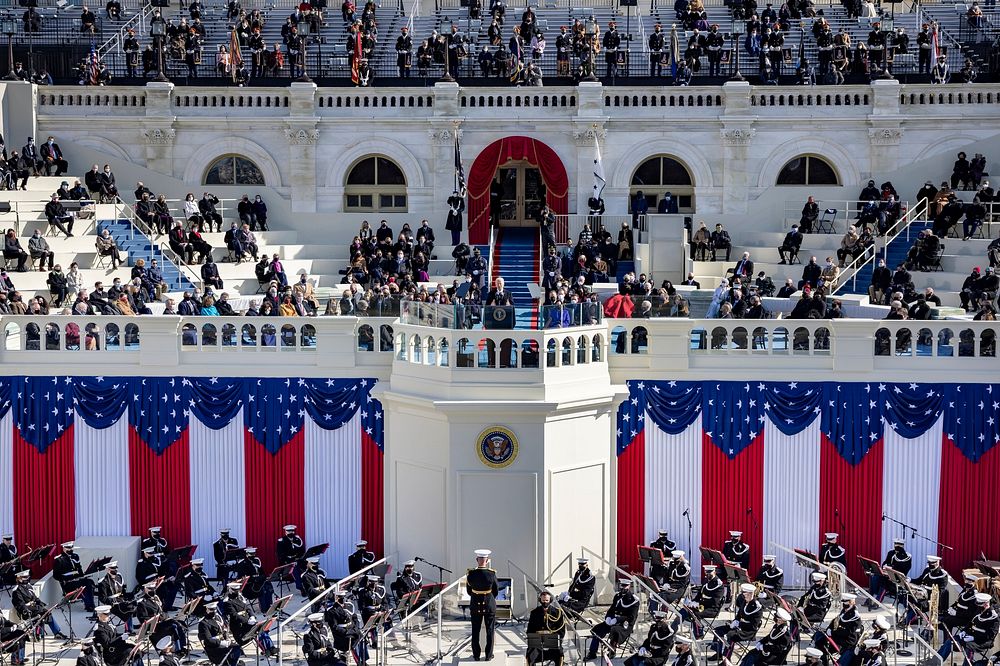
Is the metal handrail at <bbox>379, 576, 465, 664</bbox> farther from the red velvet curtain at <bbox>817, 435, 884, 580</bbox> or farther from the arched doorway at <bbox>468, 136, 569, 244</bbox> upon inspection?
the arched doorway at <bbox>468, 136, 569, 244</bbox>

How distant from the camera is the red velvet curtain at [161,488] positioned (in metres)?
33.6

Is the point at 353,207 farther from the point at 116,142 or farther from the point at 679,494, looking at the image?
the point at 679,494

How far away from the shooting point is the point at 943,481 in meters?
32.8

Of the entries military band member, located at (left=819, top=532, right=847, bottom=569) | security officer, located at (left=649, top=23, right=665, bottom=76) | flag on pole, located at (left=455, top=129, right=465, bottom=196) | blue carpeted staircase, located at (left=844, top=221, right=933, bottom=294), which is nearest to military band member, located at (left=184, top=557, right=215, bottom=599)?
military band member, located at (left=819, top=532, right=847, bottom=569)

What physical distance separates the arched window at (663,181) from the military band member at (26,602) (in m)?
23.6

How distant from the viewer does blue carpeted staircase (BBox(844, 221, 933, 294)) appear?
41062mm

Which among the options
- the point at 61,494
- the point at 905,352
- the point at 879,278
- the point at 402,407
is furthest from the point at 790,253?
the point at 61,494

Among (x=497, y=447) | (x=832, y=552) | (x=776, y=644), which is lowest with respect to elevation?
(x=776, y=644)

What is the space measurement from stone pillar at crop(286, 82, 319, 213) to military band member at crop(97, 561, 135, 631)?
19.3 metres

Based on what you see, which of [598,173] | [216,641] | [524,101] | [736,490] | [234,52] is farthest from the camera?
[234,52]

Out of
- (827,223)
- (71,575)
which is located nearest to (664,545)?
(71,575)

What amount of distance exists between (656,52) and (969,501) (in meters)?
22.4

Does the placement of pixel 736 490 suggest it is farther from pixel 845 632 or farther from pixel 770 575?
pixel 845 632

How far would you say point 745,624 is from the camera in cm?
2908
